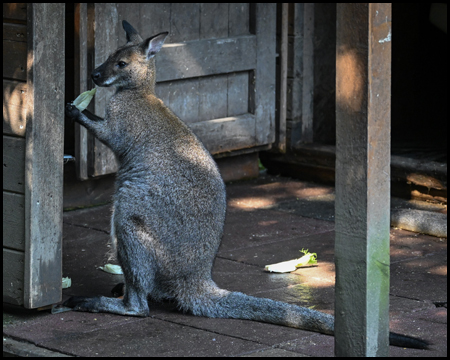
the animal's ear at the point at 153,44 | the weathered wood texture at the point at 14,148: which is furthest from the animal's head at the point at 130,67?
the weathered wood texture at the point at 14,148

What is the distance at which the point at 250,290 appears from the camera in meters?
5.79

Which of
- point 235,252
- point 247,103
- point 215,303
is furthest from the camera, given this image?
point 247,103

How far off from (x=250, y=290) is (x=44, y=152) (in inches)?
68.4

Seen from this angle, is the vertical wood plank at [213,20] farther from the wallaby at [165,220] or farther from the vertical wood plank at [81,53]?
the wallaby at [165,220]

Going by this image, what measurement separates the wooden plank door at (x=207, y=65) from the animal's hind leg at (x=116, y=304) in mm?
2388

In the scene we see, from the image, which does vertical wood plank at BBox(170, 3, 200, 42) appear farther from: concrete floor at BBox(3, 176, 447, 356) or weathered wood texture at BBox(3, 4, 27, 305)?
weathered wood texture at BBox(3, 4, 27, 305)

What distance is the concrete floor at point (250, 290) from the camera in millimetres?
4707

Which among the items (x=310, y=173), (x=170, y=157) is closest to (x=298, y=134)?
(x=310, y=173)

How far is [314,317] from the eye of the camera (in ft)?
16.0

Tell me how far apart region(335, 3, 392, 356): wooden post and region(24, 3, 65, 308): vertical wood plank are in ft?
6.51

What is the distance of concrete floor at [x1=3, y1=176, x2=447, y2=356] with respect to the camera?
471 cm

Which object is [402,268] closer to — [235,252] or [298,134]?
[235,252]

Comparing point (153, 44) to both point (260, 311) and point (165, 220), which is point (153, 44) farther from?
point (260, 311)

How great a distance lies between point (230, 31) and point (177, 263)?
3925mm
